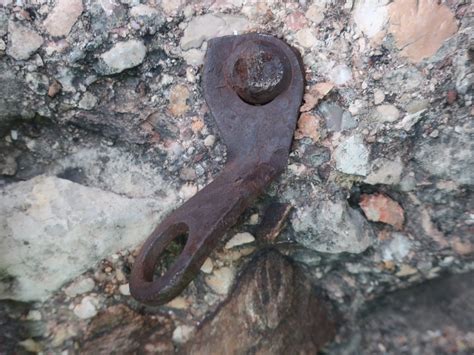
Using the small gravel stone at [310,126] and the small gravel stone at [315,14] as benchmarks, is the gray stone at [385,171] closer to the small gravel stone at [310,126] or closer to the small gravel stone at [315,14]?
the small gravel stone at [310,126]

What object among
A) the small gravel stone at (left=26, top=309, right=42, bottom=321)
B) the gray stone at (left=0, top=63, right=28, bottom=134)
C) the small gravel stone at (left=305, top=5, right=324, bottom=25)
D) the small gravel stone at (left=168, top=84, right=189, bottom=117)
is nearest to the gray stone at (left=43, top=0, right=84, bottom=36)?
the gray stone at (left=0, top=63, right=28, bottom=134)

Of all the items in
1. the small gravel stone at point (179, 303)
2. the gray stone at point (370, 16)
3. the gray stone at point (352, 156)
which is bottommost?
the small gravel stone at point (179, 303)

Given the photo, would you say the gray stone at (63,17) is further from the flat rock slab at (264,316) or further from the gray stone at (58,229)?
the flat rock slab at (264,316)

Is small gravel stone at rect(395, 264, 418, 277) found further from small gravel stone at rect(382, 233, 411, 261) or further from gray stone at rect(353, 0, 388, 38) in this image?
gray stone at rect(353, 0, 388, 38)

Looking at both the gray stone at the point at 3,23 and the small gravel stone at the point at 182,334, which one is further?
the small gravel stone at the point at 182,334

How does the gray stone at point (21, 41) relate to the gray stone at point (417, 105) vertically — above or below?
above

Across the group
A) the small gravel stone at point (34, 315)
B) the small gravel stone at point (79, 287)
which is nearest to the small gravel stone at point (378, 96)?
the small gravel stone at point (79, 287)

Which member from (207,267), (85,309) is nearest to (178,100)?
(207,267)
